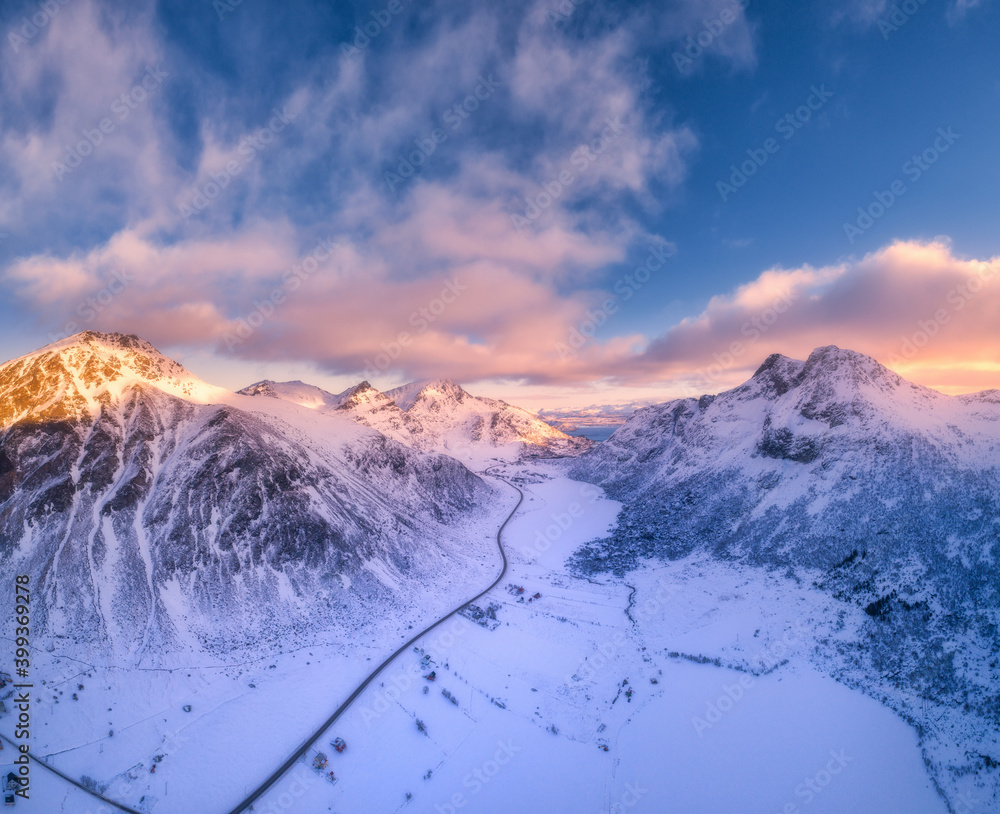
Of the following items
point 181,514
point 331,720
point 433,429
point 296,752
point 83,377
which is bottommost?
point 296,752

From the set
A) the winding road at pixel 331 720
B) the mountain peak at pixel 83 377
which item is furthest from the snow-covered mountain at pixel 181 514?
the winding road at pixel 331 720

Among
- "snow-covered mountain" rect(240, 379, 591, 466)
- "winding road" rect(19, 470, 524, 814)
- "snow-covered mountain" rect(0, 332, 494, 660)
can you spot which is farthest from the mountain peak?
"snow-covered mountain" rect(240, 379, 591, 466)

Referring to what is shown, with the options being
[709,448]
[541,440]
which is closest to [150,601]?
[709,448]

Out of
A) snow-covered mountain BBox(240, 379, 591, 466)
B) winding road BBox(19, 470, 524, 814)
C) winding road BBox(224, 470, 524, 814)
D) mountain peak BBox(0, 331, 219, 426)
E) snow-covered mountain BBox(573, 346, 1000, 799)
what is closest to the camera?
winding road BBox(19, 470, 524, 814)

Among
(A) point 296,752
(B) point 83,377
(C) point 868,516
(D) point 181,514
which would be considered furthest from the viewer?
(B) point 83,377

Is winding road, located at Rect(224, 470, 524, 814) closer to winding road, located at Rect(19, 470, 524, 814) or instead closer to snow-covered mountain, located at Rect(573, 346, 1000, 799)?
winding road, located at Rect(19, 470, 524, 814)

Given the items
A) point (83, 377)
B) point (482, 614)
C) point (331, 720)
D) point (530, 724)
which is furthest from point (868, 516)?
point (83, 377)

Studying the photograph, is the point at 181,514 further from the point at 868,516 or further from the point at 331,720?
the point at 868,516
